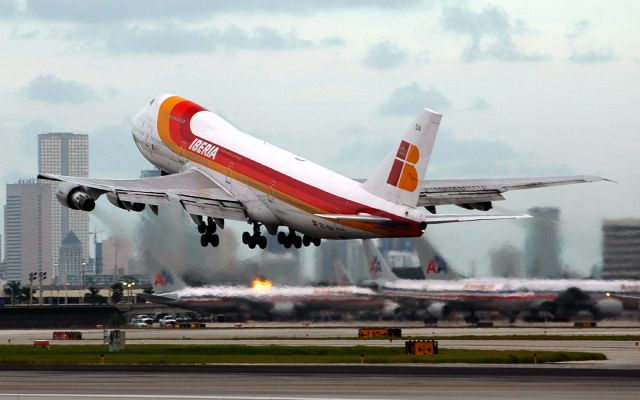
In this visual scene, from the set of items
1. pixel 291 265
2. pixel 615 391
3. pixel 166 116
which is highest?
pixel 166 116

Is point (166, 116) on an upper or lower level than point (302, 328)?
upper

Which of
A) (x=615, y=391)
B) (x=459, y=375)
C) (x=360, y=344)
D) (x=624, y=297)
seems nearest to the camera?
(x=615, y=391)

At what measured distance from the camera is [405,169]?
7538 cm

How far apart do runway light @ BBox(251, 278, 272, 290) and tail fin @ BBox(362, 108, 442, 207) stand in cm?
3180

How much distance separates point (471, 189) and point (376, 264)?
21932 millimetres

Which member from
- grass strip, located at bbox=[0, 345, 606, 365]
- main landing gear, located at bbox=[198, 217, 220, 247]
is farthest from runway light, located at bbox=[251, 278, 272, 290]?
main landing gear, located at bbox=[198, 217, 220, 247]

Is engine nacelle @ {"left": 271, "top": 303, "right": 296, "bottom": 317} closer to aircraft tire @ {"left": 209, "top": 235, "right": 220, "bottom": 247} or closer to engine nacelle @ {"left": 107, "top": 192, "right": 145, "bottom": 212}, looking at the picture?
aircraft tire @ {"left": 209, "top": 235, "right": 220, "bottom": 247}

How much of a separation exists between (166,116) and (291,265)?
57.2 ft

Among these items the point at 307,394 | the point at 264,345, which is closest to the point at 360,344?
the point at 264,345

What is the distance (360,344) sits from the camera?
Answer: 9231 centimetres

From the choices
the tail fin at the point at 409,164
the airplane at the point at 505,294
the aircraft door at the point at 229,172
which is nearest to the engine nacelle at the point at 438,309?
the airplane at the point at 505,294

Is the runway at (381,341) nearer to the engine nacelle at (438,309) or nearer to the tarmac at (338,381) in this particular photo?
the tarmac at (338,381)

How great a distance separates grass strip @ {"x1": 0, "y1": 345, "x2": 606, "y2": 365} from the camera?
75125 millimetres

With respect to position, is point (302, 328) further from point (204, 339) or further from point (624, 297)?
point (624, 297)
